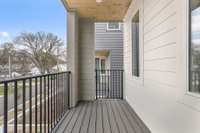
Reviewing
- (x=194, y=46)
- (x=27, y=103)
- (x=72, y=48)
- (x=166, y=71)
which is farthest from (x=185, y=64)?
(x=72, y=48)

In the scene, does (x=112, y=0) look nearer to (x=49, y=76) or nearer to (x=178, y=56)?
(x=49, y=76)

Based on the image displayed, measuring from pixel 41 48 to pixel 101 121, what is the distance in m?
8.47

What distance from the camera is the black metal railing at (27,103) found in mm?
1854

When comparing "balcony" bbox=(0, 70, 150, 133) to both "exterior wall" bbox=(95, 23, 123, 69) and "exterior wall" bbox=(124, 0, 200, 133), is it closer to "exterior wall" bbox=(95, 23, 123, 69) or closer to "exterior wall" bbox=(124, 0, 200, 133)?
"exterior wall" bbox=(124, 0, 200, 133)

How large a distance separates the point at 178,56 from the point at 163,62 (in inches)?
23.8

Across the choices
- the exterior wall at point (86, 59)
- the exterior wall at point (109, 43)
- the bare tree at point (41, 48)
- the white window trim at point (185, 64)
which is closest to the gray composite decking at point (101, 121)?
the exterior wall at point (86, 59)

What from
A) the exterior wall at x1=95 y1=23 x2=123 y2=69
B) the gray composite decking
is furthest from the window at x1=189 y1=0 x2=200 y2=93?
the exterior wall at x1=95 y1=23 x2=123 y2=69

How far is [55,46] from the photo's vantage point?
1280 cm

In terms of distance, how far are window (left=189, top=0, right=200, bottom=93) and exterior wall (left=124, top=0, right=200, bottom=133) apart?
0.23 ft

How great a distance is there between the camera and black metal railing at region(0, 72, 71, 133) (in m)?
1.85

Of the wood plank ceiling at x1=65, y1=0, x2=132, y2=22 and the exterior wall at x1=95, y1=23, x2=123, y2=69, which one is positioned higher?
the wood plank ceiling at x1=65, y1=0, x2=132, y2=22

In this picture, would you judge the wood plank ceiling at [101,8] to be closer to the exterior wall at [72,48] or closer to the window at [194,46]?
the exterior wall at [72,48]

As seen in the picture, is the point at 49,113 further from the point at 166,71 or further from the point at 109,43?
the point at 109,43

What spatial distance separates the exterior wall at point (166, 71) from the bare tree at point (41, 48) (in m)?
7.31
